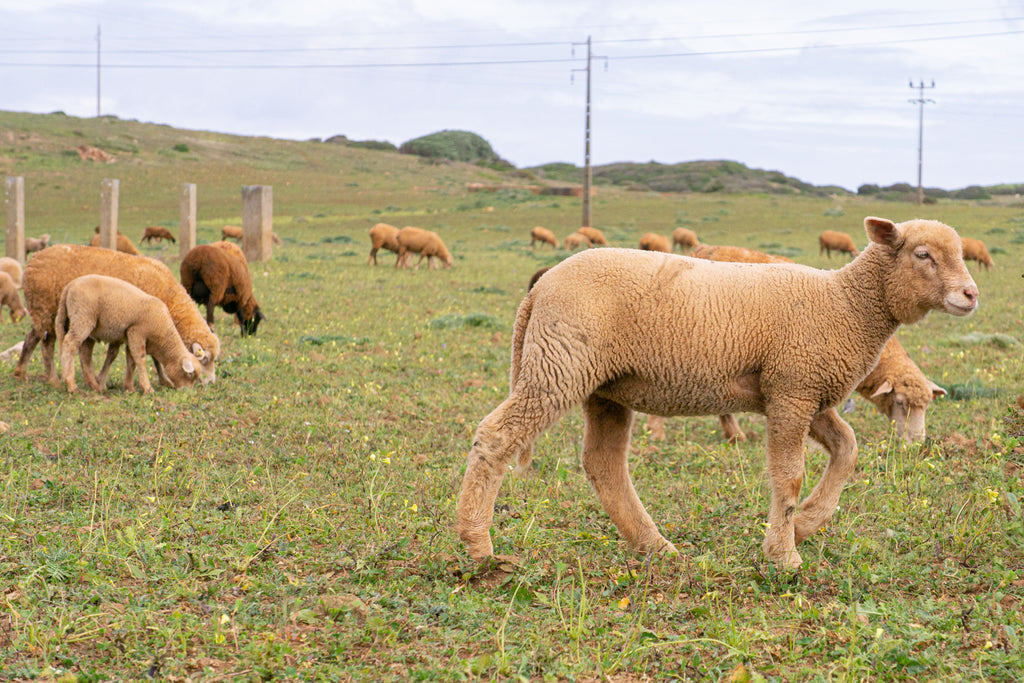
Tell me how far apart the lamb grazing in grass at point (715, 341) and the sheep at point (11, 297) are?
11.9 m

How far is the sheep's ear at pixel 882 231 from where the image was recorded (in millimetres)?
5098

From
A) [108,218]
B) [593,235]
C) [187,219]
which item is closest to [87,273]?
[108,218]

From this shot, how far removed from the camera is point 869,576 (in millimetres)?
4879

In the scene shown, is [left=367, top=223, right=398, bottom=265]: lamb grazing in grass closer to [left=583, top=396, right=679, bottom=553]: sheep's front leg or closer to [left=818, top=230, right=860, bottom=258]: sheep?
[left=818, top=230, right=860, bottom=258]: sheep

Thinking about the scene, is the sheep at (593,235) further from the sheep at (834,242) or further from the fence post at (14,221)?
the fence post at (14,221)

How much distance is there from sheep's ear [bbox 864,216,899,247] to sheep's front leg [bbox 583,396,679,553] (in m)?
1.69

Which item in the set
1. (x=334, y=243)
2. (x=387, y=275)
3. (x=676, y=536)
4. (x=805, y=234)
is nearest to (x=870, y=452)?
(x=676, y=536)

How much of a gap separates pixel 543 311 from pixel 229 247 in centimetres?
1397

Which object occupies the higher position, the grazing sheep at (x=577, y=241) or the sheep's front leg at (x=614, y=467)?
the grazing sheep at (x=577, y=241)

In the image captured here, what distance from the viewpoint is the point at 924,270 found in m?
5.04

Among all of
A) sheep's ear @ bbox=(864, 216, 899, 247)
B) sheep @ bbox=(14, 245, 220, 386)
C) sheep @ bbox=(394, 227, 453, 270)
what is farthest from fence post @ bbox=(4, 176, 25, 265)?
sheep's ear @ bbox=(864, 216, 899, 247)

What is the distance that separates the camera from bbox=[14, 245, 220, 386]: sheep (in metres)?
10.2

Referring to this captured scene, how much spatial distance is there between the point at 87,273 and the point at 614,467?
7.65m

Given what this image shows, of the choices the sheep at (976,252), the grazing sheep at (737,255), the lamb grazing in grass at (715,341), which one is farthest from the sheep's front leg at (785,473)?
the sheep at (976,252)
